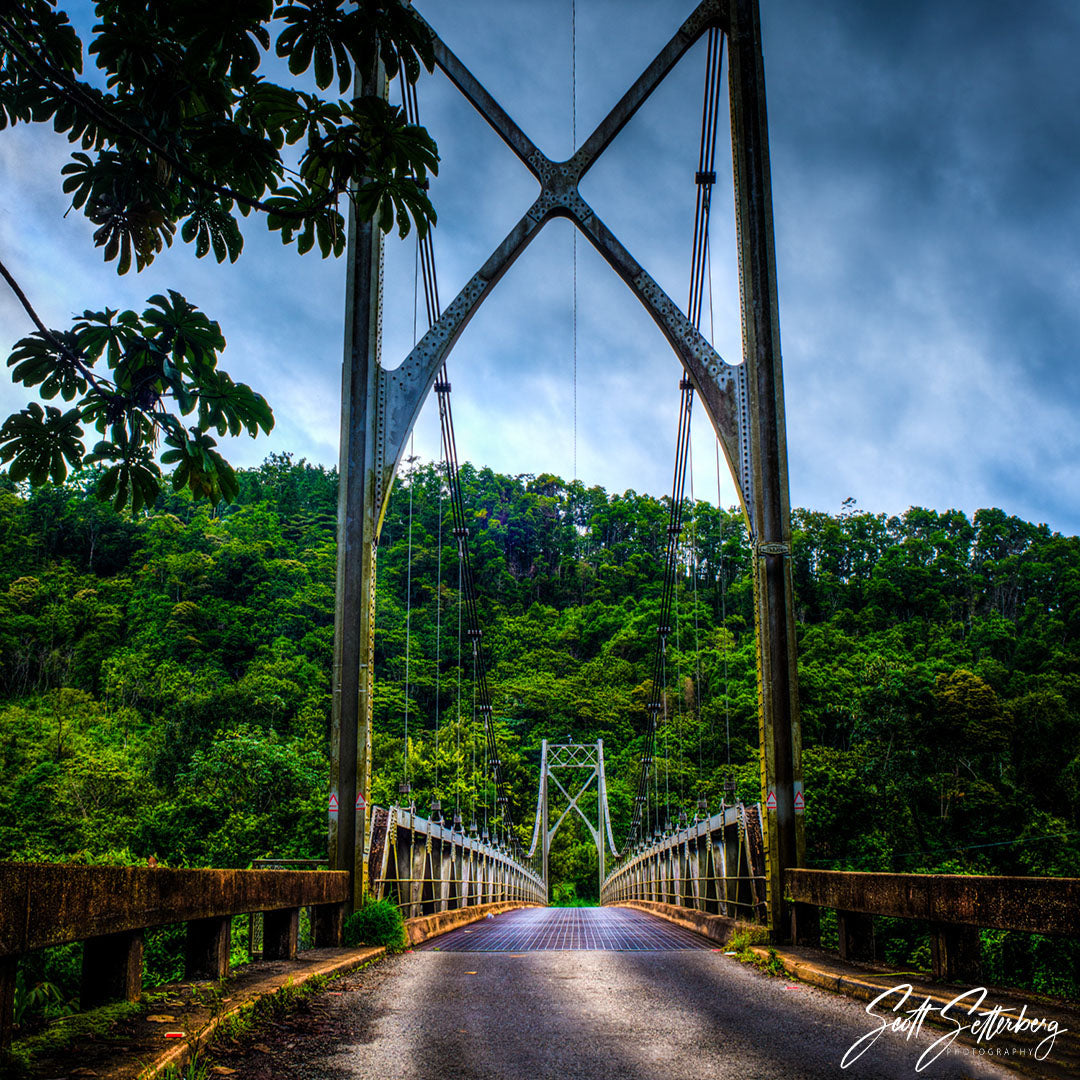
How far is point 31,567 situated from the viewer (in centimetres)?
4188

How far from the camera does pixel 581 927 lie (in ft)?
34.5

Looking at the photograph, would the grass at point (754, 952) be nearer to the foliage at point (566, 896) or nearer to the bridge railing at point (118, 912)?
the bridge railing at point (118, 912)

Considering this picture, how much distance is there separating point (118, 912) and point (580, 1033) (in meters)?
1.68

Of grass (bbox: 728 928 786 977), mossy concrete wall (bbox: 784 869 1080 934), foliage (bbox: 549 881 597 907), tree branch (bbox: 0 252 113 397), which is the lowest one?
foliage (bbox: 549 881 597 907)

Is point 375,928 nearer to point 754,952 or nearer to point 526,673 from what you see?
point 754,952

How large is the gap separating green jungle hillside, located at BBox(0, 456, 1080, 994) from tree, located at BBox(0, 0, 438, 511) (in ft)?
4.46

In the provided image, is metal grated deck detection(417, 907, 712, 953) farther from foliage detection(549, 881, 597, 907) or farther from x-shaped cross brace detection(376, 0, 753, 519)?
foliage detection(549, 881, 597, 907)

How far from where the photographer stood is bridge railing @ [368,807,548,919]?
6.91m

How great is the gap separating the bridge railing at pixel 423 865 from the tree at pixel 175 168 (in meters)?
5.27

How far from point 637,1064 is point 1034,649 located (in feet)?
105

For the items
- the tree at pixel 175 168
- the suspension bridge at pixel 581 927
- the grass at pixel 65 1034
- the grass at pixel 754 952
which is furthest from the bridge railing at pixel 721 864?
the tree at pixel 175 168

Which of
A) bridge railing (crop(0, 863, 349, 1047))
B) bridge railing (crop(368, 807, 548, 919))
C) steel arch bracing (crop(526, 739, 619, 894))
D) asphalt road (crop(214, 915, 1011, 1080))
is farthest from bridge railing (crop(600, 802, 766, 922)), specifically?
steel arch bracing (crop(526, 739, 619, 894))

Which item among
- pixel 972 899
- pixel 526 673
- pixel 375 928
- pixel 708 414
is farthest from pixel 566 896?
pixel 972 899

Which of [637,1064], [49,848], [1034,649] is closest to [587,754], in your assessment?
[1034,649]
